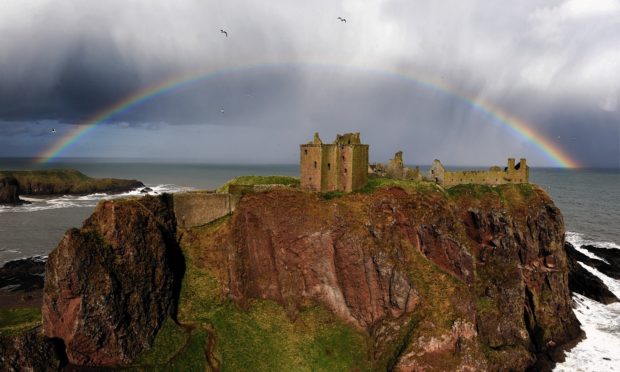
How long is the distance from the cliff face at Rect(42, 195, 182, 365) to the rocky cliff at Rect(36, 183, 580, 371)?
0.34 ft

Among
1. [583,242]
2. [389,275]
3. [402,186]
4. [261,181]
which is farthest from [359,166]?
[583,242]

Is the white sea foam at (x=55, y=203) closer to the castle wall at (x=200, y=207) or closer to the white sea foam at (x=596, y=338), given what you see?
the castle wall at (x=200, y=207)

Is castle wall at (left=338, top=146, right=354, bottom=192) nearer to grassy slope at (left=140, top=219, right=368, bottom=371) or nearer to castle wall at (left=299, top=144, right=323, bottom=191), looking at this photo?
castle wall at (left=299, top=144, right=323, bottom=191)

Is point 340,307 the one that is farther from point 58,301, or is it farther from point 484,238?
point 58,301

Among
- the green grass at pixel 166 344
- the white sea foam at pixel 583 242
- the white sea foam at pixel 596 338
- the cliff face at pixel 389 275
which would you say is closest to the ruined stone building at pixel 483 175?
the cliff face at pixel 389 275

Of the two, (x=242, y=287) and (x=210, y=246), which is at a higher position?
(x=210, y=246)

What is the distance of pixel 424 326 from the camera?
41750 millimetres

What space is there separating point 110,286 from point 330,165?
25.9 metres

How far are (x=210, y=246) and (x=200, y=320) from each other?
8.14 meters

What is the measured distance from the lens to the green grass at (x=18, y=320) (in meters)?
37.8

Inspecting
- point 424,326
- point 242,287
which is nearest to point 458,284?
point 424,326

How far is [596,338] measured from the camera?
5344 cm

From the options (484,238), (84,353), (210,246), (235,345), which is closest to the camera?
(84,353)

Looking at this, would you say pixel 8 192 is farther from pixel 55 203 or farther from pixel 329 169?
pixel 329 169
